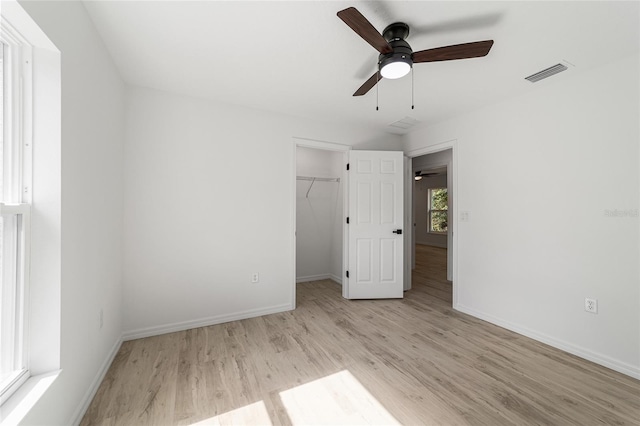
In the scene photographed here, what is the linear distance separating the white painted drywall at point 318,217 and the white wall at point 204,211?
120 cm

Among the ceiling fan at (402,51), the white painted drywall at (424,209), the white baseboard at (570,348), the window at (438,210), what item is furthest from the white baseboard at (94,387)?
the window at (438,210)

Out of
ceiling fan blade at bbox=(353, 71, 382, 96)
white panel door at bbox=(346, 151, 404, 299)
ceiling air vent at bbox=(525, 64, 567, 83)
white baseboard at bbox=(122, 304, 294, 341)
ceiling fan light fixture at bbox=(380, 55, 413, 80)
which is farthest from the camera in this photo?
white panel door at bbox=(346, 151, 404, 299)

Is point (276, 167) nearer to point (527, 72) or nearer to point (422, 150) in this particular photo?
point (422, 150)

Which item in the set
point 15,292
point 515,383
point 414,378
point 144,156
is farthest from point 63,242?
point 515,383

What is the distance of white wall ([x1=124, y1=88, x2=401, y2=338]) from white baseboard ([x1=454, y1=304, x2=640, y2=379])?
238 centimetres

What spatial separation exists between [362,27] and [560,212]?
2.44m

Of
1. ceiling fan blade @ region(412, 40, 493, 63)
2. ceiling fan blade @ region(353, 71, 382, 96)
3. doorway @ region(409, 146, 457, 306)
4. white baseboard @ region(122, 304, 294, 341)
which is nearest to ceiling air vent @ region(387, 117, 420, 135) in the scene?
ceiling fan blade @ region(353, 71, 382, 96)

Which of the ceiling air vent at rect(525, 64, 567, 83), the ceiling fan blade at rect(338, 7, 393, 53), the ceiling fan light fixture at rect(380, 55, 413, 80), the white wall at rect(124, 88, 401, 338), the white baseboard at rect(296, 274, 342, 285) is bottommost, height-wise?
the white baseboard at rect(296, 274, 342, 285)

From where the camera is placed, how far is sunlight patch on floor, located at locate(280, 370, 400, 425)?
4.90 feet

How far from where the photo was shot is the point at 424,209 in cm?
906

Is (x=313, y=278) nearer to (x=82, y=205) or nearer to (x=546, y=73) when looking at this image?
(x=82, y=205)

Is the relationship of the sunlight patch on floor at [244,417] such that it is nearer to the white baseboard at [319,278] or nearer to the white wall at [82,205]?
the white wall at [82,205]

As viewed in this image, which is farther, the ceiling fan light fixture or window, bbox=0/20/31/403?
the ceiling fan light fixture

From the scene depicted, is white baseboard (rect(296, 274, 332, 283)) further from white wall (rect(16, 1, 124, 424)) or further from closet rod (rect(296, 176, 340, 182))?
white wall (rect(16, 1, 124, 424))
